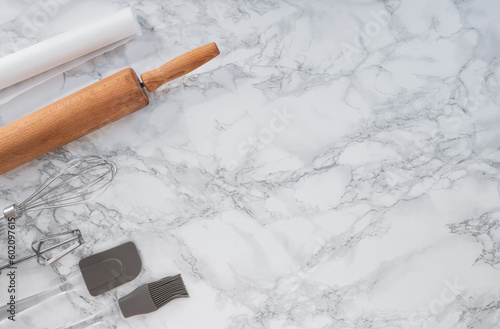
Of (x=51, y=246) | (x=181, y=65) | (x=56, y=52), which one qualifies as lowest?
(x=51, y=246)

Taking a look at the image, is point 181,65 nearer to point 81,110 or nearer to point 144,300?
point 81,110

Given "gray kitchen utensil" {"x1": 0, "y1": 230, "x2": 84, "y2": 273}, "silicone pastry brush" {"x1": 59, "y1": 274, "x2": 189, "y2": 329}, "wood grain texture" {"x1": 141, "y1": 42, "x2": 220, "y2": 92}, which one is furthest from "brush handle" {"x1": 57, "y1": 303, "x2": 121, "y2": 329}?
"wood grain texture" {"x1": 141, "y1": 42, "x2": 220, "y2": 92}

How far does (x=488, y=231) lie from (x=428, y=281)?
140mm

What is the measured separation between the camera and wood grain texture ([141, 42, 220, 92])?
756mm

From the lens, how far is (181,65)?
0.76 m

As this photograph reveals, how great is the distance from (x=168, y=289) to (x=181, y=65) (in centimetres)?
37

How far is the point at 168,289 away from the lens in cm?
83

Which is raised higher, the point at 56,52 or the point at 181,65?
the point at 56,52

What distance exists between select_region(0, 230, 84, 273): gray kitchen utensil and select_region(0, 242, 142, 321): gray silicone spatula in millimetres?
32

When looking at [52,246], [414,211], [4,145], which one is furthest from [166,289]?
[414,211]

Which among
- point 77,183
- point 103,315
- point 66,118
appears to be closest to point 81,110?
point 66,118

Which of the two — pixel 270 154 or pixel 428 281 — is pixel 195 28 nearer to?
pixel 270 154

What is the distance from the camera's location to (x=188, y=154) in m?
0.84

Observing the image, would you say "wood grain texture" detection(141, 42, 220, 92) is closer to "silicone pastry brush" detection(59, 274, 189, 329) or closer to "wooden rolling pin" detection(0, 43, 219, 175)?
"wooden rolling pin" detection(0, 43, 219, 175)
